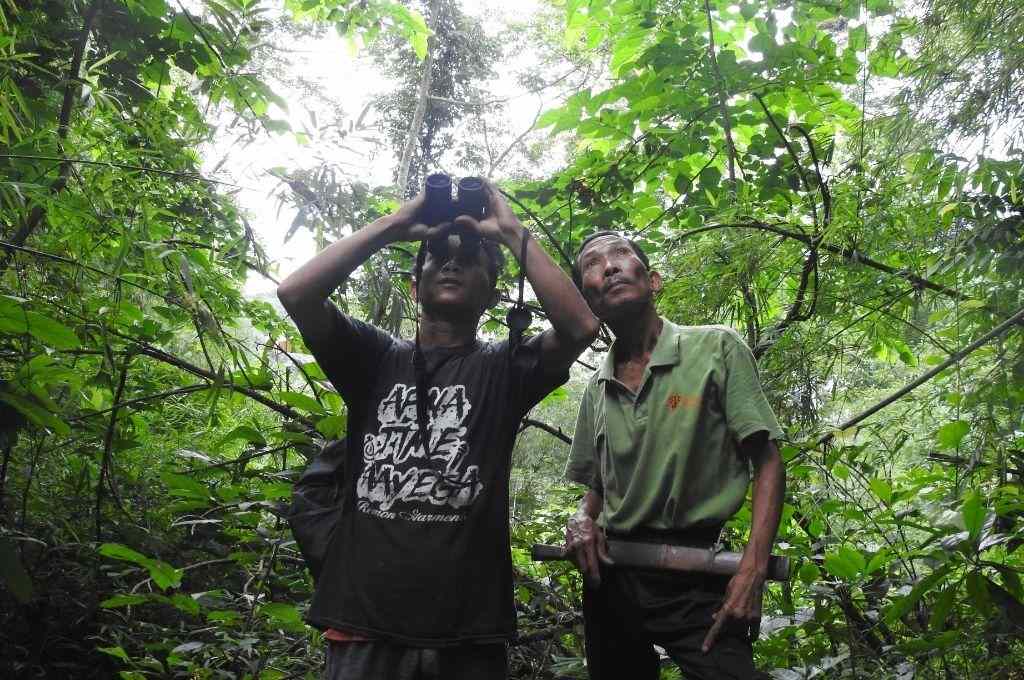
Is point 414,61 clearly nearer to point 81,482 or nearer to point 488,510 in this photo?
point 81,482

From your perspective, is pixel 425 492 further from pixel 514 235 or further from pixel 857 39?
pixel 857 39

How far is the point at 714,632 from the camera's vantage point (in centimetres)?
164

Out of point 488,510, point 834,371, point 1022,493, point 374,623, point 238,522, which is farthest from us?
point 834,371

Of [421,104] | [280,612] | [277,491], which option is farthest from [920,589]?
[421,104]

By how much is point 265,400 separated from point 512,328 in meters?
1.23

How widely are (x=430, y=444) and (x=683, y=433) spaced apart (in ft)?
2.13

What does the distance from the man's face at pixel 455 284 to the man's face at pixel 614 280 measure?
0.34 meters

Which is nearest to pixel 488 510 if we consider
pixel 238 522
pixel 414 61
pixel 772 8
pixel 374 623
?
pixel 374 623

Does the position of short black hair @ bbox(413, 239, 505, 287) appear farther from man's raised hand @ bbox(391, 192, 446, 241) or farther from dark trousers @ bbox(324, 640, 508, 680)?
dark trousers @ bbox(324, 640, 508, 680)

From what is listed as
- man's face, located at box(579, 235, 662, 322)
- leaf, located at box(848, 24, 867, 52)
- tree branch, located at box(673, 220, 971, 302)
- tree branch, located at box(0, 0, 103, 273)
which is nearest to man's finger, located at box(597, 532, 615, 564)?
man's face, located at box(579, 235, 662, 322)

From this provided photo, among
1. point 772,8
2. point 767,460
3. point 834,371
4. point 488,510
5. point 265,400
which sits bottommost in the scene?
point 488,510

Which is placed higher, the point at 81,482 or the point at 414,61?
the point at 414,61

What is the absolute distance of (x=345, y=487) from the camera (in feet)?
6.05

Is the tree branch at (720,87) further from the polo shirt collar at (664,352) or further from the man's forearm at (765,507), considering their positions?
the man's forearm at (765,507)
